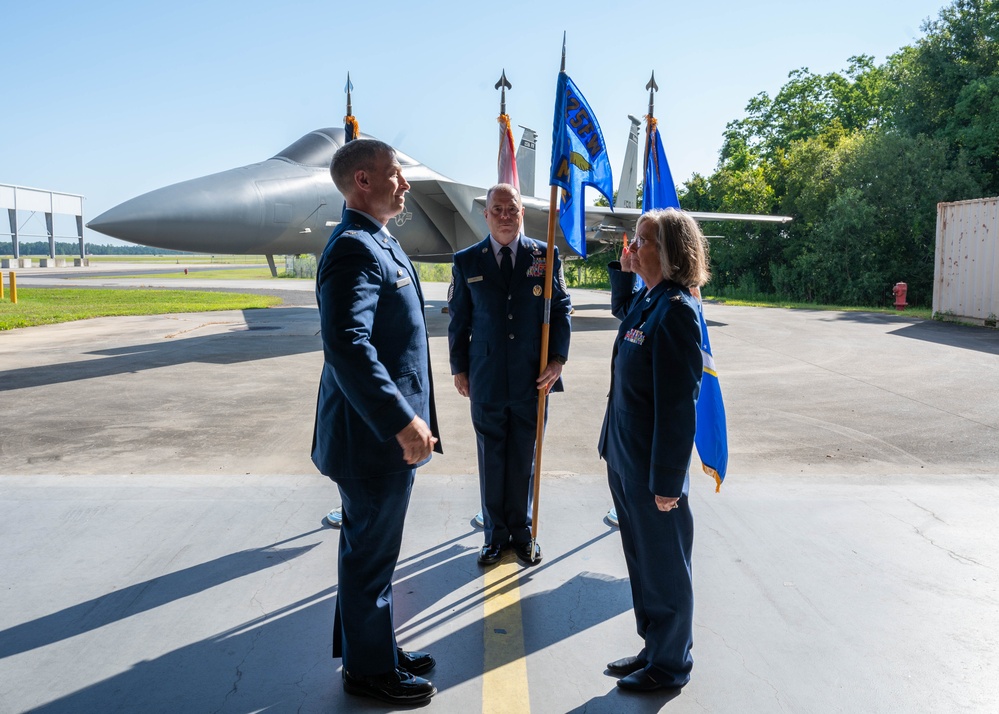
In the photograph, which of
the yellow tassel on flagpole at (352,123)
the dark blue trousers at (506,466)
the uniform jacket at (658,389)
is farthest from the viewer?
the yellow tassel on flagpole at (352,123)

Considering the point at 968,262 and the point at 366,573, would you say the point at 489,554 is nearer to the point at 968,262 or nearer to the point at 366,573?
the point at 366,573

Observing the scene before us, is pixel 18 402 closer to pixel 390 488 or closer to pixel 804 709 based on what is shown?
pixel 390 488

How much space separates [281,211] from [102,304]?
469 inches

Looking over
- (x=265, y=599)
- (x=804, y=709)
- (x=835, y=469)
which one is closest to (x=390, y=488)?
(x=265, y=599)

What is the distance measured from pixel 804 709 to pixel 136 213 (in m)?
9.18

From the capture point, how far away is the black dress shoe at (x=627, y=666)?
100.0 inches

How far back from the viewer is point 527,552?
3553 millimetres

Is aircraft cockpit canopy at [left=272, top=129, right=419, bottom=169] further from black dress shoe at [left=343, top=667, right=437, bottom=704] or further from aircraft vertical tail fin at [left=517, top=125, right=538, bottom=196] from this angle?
black dress shoe at [left=343, top=667, right=437, bottom=704]

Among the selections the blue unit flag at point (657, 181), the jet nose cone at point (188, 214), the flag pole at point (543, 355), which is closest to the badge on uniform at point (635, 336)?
the flag pole at point (543, 355)

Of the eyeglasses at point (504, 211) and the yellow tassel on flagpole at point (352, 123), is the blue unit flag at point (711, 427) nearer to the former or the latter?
the eyeglasses at point (504, 211)

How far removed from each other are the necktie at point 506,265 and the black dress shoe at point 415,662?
1950 millimetres

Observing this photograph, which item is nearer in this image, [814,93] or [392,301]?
[392,301]

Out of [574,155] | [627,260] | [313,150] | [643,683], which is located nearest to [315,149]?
[313,150]

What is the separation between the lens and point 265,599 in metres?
3.07
